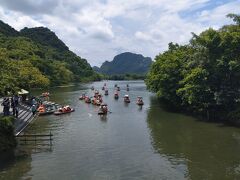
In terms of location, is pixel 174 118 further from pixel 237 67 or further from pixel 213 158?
pixel 213 158

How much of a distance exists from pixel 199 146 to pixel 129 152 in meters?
7.46

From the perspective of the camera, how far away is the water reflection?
29.3 meters

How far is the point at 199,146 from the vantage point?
3728 centimetres

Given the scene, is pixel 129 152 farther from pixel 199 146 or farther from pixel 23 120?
pixel 23 120

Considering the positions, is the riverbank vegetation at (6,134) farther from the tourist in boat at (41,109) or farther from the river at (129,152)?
the tourist in boat at (41,109)

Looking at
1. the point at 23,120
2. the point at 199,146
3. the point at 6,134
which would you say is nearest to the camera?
the point at 6,134

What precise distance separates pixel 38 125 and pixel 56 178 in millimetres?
24042

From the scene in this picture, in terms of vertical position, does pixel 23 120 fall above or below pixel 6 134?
below

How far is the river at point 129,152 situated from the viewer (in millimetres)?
28567

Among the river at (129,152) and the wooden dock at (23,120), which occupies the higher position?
the wooden dock at (23,120)

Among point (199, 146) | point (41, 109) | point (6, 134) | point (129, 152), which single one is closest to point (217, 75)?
point (199, 146)

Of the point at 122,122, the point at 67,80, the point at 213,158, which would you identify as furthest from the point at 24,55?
the point at 213,158

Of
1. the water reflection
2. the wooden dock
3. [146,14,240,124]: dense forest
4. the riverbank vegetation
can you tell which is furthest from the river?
[146,14,240,124]: dense forest

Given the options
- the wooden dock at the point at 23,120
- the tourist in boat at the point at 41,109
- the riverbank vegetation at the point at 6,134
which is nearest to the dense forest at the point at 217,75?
the wooden dock at the point at 23,120
